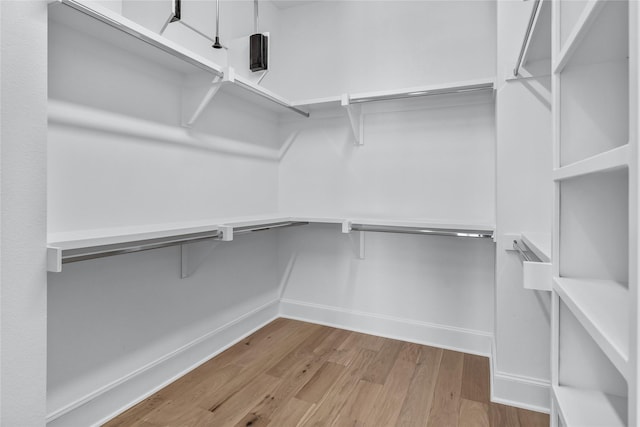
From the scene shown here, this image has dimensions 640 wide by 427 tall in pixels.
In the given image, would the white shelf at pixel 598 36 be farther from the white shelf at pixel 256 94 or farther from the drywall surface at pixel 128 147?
the drywall surface at pixel 128 147

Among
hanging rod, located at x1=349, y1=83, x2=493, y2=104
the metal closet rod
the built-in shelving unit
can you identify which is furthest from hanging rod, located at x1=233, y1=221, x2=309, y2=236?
the built-in shelving unit

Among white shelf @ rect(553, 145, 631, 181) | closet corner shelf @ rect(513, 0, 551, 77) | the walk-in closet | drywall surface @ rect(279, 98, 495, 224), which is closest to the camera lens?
white shelf @ rect(553, 145, 631, 181)

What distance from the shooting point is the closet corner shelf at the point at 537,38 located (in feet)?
3.36

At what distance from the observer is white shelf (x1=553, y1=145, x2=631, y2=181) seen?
1.54 ft

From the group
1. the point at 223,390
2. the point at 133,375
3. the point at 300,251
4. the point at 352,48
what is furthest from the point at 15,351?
the point at 352,48

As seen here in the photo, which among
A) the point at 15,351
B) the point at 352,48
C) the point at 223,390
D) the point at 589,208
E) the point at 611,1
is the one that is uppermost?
the point at 352,48

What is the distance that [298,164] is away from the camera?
247cm

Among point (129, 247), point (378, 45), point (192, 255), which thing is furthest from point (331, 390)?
point (378, 45)

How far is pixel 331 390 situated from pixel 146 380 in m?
0.85

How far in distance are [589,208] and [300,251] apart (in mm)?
1926

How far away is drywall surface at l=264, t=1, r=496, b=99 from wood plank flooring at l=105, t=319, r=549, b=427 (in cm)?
164

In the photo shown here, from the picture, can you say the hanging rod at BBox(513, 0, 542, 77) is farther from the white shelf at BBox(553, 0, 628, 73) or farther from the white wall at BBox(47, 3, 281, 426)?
the white wall at BBox(47, 3, 281, 426)

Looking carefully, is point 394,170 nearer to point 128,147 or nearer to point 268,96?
point 268,96

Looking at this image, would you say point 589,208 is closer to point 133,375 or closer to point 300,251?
point 133,375
